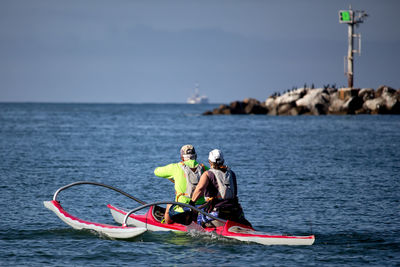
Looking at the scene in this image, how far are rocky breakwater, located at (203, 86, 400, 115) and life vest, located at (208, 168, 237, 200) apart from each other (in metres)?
81.1

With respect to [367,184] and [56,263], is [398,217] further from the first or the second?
[56,263]

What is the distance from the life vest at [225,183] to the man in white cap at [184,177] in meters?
0.70

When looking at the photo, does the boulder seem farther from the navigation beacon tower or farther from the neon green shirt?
the neon green shirt

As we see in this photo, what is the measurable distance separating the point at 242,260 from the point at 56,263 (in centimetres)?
405

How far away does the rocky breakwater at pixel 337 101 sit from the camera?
9219 centimetres

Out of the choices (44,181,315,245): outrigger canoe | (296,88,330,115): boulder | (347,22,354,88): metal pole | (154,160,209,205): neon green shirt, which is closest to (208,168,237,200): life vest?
(44,181,315,245): outrigger canoe

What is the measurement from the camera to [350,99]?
91.9 m

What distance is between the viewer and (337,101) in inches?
3725

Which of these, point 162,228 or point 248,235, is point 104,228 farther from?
point 248,235

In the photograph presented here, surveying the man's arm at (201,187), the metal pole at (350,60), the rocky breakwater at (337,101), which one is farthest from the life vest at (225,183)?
the metal pole at (350,60)

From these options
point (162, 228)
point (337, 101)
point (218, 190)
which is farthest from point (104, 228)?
point (337, 101)

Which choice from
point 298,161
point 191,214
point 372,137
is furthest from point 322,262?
point 372,137

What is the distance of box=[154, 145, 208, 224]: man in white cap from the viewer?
1428cm

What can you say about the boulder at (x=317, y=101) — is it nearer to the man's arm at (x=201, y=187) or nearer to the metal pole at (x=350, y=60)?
the metal pole at (x=350, y=60)
